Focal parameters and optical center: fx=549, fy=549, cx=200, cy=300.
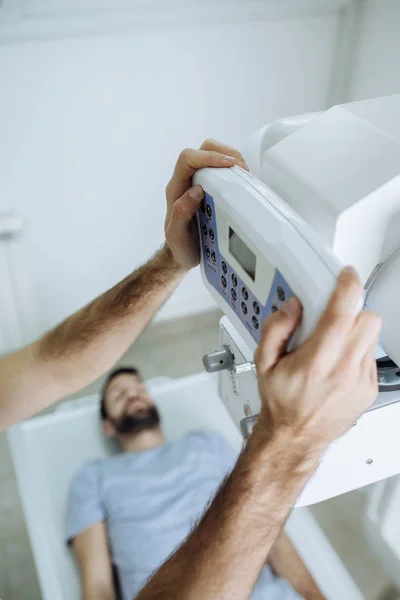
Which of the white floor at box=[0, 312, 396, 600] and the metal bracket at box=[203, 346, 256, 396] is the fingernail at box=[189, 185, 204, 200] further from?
the white floor at box=[0, 312, 396, 600]

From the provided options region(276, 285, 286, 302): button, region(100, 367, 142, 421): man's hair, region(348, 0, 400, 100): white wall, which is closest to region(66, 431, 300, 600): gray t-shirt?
region(100, 367, 142, 421): man's hair

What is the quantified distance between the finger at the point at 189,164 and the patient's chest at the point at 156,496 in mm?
831

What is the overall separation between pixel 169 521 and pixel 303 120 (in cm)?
104

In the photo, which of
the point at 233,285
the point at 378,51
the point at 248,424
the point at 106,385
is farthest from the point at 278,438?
the point at 378,51

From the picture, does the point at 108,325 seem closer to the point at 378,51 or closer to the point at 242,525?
the point at 242,525

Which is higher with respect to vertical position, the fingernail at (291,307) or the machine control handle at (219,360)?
the fingernail at (291,307)

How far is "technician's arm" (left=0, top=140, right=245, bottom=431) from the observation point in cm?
70

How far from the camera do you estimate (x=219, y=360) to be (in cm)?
65

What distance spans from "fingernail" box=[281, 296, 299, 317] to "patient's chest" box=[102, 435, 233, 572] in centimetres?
94

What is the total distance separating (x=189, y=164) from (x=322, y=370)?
29cm

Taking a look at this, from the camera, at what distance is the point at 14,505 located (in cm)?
159

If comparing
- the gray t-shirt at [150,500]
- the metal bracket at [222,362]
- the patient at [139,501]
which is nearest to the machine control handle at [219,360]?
the metal bracket at [222,362]

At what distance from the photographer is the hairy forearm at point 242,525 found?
523 millimetres

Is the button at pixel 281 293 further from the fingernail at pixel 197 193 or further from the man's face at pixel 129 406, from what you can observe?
the man's face at pixel 129 406
